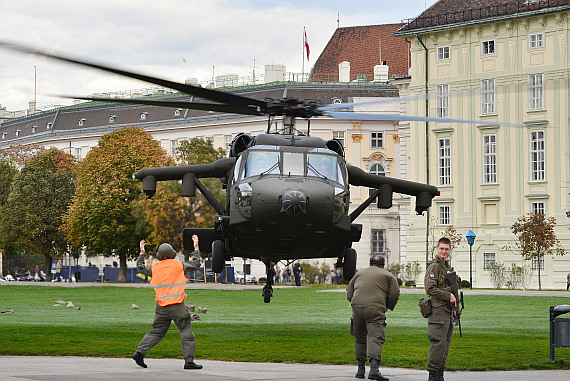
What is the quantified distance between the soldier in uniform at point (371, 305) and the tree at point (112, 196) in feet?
212

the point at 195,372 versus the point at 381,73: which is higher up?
the point at 381,73

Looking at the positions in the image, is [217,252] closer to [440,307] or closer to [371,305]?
[371,305]

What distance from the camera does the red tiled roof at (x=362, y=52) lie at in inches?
4395

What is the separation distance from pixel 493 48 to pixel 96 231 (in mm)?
30656

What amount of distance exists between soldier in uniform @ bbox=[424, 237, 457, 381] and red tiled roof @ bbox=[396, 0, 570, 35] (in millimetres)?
63070

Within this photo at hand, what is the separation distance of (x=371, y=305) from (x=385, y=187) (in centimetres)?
1059

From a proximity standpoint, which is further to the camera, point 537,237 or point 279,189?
point 537,237

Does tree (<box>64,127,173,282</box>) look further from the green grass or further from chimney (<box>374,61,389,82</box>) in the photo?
the green grass

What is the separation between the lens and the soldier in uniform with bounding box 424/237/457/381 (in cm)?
1698

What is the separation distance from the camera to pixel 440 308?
1716 centimetres

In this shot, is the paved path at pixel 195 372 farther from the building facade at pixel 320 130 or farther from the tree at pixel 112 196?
the building facade at pixel 320 130

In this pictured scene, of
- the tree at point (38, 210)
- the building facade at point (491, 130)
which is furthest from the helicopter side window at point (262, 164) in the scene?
the tree at point (38, 210)

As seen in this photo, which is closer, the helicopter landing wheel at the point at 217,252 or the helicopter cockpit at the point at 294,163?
the helicopter cockpit at the point at 294,163

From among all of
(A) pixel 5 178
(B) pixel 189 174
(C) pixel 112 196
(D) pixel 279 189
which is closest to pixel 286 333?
(B) pixel 189 174
